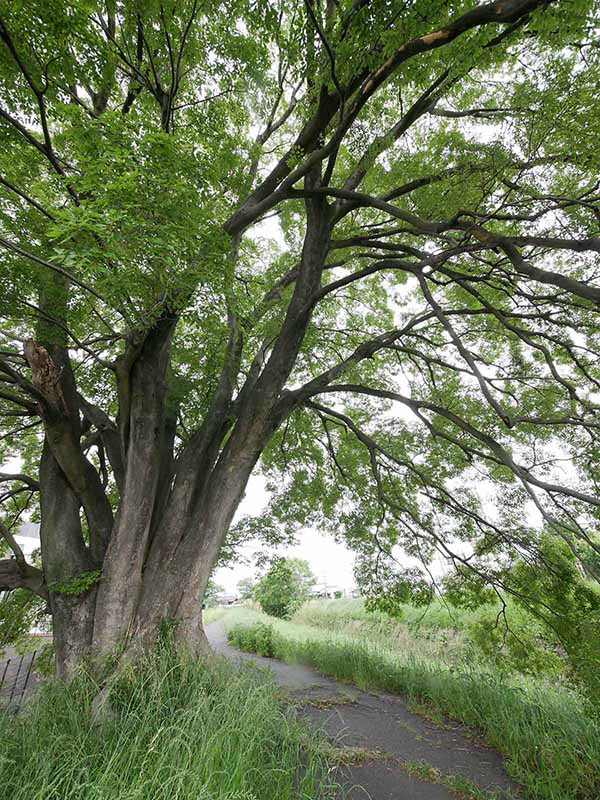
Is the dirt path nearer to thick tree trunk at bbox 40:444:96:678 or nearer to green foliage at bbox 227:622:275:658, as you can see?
thick tree trunk at bbox 40:444:96:678

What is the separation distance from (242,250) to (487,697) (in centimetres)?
698

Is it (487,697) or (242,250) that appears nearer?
(487,697)

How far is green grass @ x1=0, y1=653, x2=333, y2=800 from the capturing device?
5.76ft

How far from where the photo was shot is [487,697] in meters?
4.42

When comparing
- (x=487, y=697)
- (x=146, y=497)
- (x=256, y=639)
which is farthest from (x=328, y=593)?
(x=146, y=497)

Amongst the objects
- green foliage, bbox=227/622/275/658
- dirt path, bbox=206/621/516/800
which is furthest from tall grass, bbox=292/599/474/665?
green foliage, bbox=227/622/275/658

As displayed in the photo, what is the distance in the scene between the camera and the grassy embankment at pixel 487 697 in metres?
3.05

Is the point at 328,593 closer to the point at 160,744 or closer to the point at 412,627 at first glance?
the point at 412,627

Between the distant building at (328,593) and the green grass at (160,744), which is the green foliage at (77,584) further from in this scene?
the distant building at (328,593)

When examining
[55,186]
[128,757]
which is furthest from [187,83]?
[128,757]

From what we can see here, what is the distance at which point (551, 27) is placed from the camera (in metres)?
2.29

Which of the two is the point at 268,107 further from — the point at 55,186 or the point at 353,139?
the point at 55,186

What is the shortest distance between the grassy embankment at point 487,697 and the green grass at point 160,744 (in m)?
2.13

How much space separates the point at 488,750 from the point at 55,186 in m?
6.61
